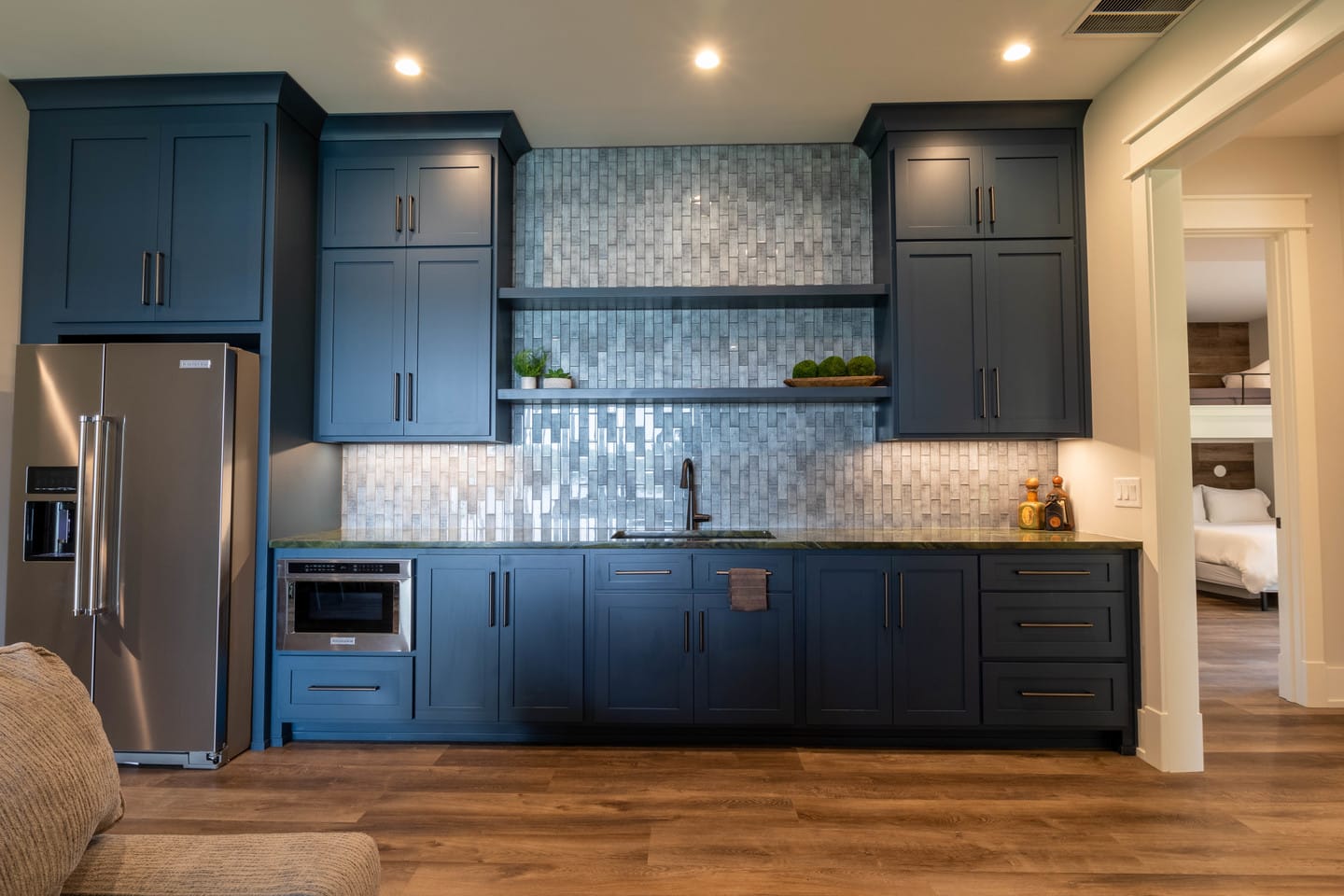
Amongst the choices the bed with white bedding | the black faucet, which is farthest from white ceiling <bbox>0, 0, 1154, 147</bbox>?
the bed with white bedding

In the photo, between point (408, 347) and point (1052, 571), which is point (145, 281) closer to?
point (408, 347)

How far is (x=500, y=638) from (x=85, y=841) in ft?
6.95

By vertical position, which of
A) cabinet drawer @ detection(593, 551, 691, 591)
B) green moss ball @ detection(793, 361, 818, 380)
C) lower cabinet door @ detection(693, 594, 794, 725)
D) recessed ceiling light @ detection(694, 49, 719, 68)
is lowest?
lower cabinet door @ detection(693, 594, 794, 725)

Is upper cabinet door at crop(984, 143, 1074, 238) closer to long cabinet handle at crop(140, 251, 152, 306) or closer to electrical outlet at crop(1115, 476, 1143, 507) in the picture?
electrical outlet at crop(1115, 476, 1143, 507)

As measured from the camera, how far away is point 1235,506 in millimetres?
7840

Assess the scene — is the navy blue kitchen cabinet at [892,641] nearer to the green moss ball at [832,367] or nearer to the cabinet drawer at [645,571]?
the cabinet drawer at [645,571]

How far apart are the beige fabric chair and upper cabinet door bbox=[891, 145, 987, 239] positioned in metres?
3.22

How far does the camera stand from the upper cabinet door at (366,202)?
3.46 m

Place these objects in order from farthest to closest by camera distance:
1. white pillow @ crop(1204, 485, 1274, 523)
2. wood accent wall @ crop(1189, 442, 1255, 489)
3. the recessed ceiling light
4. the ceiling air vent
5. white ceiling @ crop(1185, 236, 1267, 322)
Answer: wood accent wall @ crop(1189, 442, 1255, 489) → white pillow @ crop(1204, 485, 1274, 523) → white ceiling @ crop(1185, 236, 1267, 322) → the recessed ceiling light → the ceiling air vent

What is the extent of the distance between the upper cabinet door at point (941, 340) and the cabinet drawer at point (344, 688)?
2.49 metres

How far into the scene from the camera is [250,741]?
305cm

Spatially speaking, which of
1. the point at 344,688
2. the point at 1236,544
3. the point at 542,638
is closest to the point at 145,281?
the point at 344,688

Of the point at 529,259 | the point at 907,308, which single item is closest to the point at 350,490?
the point at 529,259

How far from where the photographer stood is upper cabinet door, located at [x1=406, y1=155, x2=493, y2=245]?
11.3 ft
